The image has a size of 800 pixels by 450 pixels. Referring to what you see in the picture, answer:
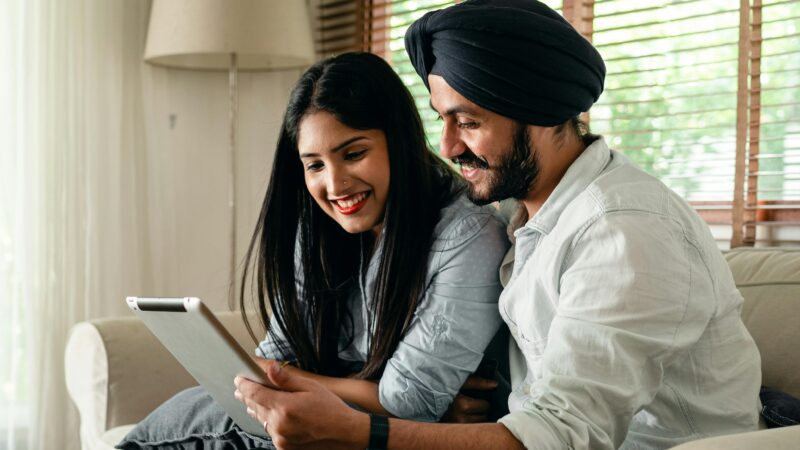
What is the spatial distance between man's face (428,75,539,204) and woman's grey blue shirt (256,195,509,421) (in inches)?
6.0

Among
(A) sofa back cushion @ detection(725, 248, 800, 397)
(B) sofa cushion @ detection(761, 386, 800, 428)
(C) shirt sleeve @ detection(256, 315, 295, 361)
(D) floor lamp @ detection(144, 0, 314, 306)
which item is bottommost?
(C) shirt sleeve @ detection(256, 315, 295, 361)

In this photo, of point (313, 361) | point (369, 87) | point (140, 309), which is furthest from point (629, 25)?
point (140, 309)

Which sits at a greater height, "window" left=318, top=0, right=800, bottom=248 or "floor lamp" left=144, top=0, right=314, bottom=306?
"floor lamp" left=144, top=0, right=314, bottom=306

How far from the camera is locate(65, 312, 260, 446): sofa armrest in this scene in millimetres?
2059

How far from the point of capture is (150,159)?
3121 millimetres

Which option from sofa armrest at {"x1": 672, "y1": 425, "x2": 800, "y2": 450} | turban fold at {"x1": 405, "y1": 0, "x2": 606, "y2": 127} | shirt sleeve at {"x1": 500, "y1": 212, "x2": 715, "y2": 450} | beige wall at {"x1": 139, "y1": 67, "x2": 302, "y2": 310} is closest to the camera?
sofa armrest at {"x1": 672, "y1": 425, "x2": 800, "y2": 450}

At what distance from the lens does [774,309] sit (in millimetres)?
1677

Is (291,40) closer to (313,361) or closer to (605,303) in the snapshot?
(313,361)

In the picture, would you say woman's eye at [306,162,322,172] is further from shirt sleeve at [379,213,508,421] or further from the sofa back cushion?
the sofa back cushion

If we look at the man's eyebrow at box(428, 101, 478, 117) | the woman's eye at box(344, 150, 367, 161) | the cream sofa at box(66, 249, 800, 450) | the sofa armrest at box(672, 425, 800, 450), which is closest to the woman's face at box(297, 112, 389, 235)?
the woman's eye at box(344, 150, 367, 161)

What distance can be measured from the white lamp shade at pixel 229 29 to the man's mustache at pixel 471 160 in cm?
147

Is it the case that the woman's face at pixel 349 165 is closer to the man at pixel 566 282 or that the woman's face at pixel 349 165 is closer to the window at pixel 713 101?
the man at pixel 566 282

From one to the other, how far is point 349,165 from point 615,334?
694 millimetres

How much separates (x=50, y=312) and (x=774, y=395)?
211cm
